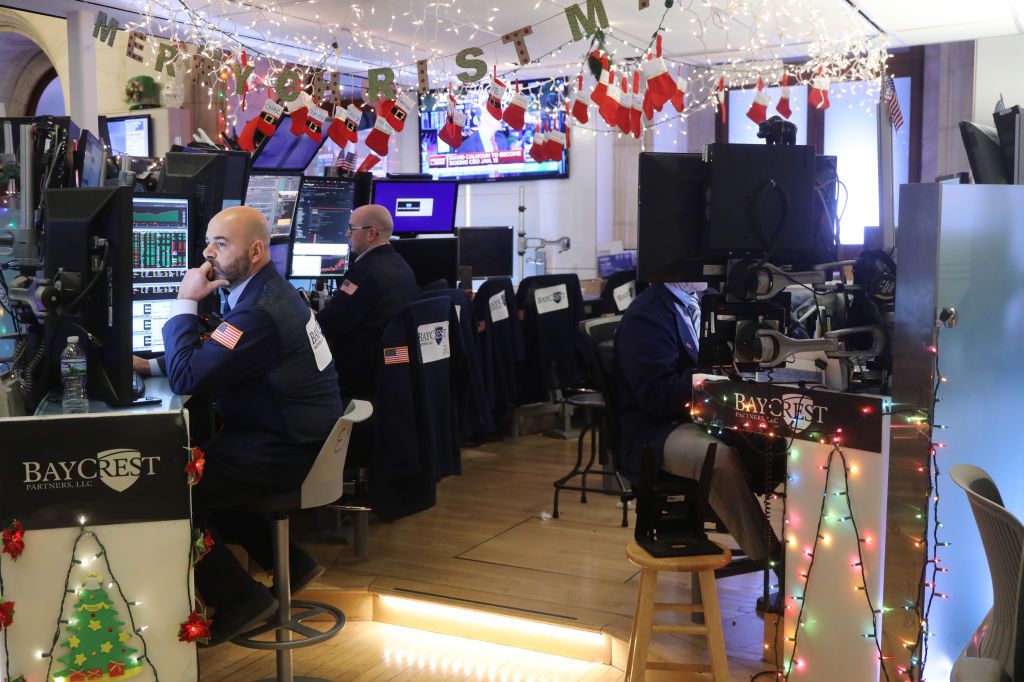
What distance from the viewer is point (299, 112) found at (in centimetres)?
492

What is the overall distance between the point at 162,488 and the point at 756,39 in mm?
6246

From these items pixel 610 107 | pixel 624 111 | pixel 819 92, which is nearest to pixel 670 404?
pixel 610 107

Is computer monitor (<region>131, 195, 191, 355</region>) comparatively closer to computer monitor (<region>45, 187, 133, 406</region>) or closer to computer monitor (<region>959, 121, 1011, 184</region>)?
computer monitor (<region>45, 187, 133, 406</region>)

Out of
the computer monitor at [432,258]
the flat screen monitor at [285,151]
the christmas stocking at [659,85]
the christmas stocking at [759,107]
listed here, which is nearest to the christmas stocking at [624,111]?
the christmas stocking at [659,85]

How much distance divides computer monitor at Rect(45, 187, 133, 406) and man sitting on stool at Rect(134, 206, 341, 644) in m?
0.20

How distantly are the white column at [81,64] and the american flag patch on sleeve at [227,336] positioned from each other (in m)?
4.39

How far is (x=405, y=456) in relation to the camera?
400 cm

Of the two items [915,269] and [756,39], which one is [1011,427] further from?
[756,39]

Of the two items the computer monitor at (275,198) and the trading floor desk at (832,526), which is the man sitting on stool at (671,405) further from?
the computer monitor at (275,198)

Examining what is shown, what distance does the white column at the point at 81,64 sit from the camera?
6617 millimetres

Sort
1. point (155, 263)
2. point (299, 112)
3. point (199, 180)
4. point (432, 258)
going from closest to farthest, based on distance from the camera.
Result: point (155, 263), point (199, 180), point (299, 112), point (432, 258)

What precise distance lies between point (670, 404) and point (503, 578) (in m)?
1.02

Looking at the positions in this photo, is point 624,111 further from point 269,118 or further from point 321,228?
point 269,118

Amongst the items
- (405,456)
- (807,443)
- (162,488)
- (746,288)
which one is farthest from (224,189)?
(807,443)
